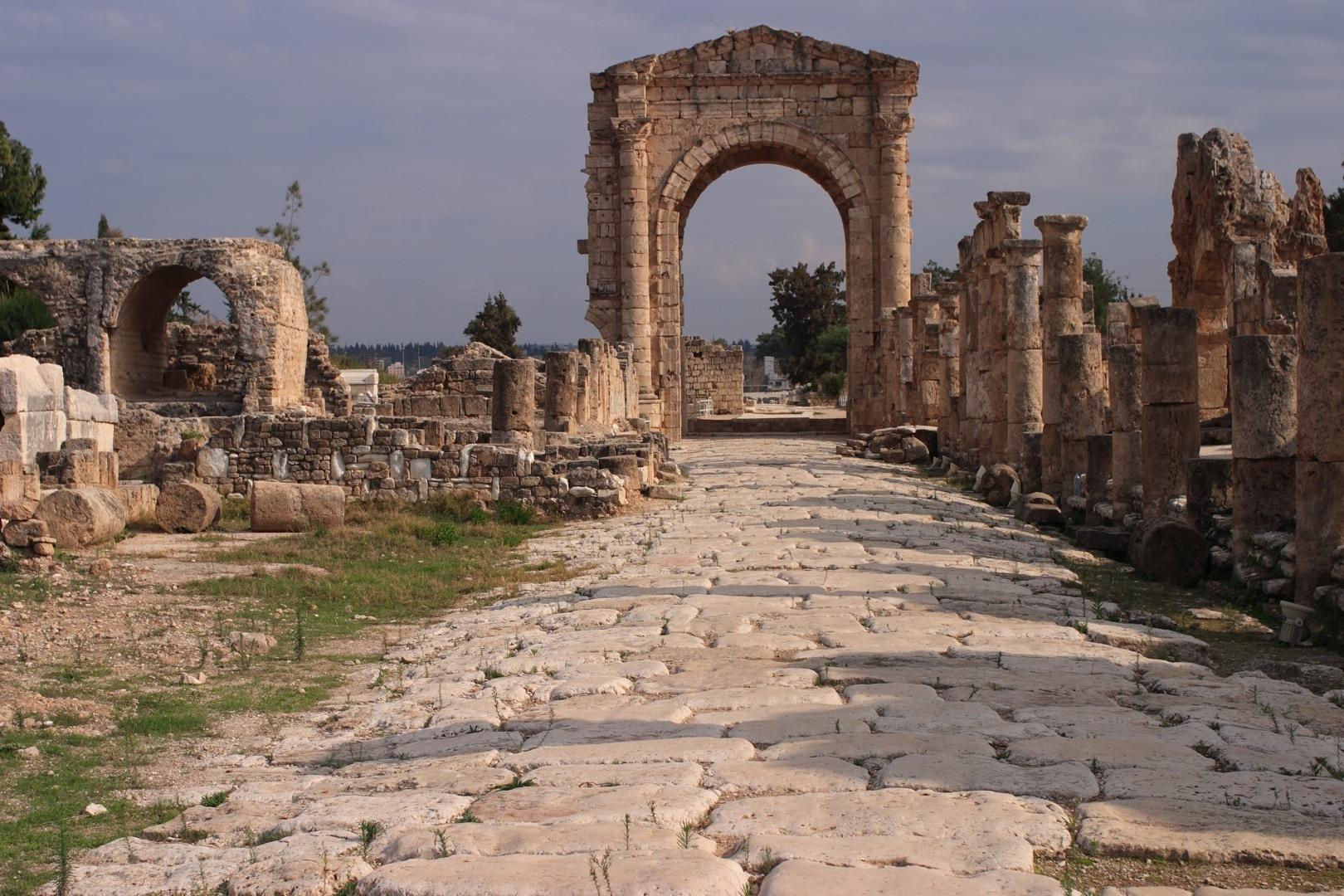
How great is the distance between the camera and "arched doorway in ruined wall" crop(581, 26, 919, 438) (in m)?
29.3

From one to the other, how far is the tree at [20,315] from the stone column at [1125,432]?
23710 mm

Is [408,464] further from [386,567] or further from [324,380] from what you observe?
[324,380]

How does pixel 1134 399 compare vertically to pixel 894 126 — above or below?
below

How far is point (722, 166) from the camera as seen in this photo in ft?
105

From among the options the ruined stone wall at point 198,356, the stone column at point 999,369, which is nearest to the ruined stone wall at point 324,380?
the ruined stone wall at point 198,356

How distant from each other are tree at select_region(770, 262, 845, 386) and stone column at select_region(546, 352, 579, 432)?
1752 inches

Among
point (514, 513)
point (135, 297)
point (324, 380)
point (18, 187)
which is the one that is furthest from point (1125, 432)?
point (18, 187)

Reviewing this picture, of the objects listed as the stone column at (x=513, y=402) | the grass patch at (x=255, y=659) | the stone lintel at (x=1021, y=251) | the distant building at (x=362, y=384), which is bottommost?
the grass patch at (x=255, y=659)

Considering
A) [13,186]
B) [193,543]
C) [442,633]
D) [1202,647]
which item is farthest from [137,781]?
[13,186]

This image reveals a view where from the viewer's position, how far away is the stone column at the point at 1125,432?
12.1 m

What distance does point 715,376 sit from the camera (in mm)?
43062

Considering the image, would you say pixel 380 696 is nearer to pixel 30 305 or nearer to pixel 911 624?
pixel 911 624

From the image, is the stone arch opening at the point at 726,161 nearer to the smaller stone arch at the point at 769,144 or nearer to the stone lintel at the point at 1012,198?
the smaller stone arch at the point at 769,144

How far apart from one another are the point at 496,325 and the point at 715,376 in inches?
898
